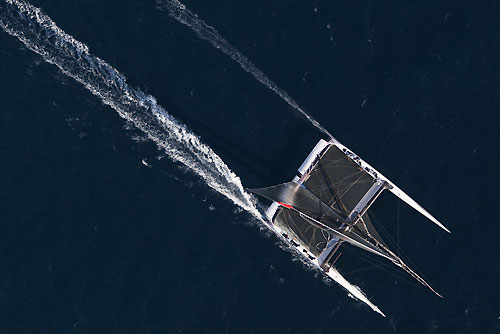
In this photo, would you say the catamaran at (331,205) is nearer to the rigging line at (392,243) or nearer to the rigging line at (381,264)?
the rigging line at (392,243)

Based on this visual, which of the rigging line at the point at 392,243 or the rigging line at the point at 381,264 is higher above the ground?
the rigging line at the point at 392,243

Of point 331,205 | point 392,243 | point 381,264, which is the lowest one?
point 381,264

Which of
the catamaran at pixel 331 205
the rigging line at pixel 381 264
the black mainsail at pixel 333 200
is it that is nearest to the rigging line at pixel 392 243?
the catamaran at pixel 331 205

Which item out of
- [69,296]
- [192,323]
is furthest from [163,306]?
[69,296]

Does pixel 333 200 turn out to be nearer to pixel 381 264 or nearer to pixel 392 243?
pixel 392 243

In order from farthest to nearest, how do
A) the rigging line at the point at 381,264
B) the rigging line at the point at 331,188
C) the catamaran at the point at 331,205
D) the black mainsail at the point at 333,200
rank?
the rigging line at the point at 381,264
the rigging line at the point at 331,188
the black mainsail at the point at 333,200
the catamaran at the point at 331,205

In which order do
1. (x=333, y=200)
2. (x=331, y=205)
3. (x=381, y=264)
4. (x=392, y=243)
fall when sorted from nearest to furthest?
(x=331, y=205) → (x=333, y=200) → (x=381, y=264) → (x=392, y=243)

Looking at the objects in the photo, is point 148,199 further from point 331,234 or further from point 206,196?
point 331,234

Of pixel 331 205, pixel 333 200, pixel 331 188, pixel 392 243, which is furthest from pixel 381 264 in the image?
pixel 331 188

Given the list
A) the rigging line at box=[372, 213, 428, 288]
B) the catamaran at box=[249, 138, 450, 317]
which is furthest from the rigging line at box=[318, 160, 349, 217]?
the rigging line at box=[372, 213, 428, 288]
